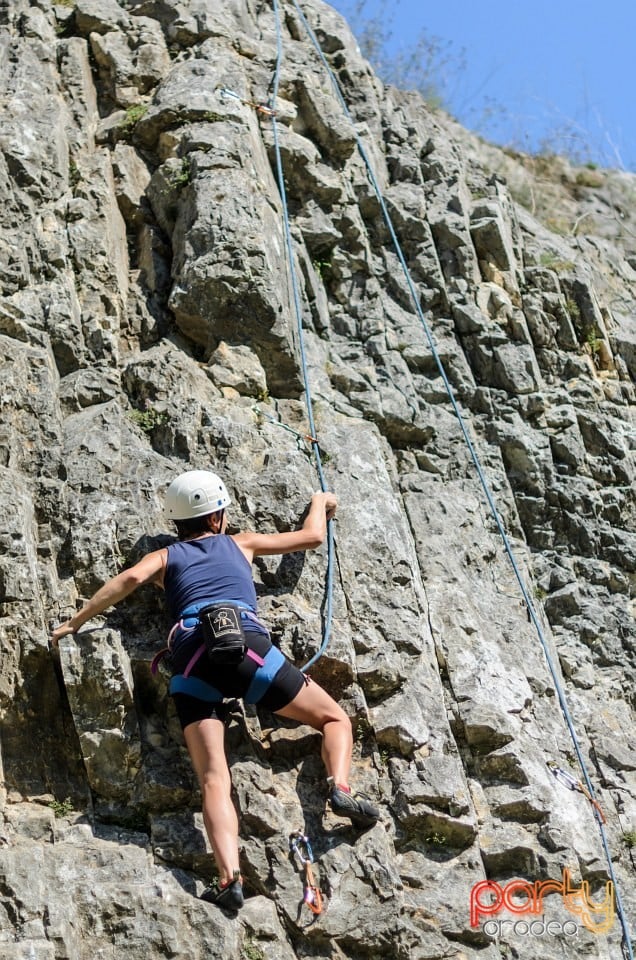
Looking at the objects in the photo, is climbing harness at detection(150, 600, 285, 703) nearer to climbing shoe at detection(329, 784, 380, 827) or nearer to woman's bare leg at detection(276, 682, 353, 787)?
woman's bare leg at detection(276, 682, 353, 787)

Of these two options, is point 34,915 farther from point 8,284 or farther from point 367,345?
point 367,345

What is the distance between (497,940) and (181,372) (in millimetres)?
4262

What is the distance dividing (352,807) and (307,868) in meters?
0.40

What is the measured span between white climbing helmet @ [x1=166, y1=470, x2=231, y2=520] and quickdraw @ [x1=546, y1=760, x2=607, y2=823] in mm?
2739

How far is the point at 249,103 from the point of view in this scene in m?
9.28

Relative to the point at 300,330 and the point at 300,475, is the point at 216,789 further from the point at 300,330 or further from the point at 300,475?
the point at 300,330

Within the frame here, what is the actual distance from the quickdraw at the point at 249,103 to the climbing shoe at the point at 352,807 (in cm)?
634

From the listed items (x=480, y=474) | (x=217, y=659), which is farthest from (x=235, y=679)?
(x=480, y=474)

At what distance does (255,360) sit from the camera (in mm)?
7738

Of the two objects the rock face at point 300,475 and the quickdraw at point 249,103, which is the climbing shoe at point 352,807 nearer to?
the rock face at point 300,475

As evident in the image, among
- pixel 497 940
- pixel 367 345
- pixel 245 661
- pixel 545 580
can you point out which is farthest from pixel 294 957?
pixel 367 345

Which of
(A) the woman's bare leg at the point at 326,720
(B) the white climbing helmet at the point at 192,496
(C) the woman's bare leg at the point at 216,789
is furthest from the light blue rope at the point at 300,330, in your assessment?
(B) the white climbing helmet at the point at 192,496

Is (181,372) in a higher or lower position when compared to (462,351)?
lower

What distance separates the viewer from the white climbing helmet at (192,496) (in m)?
6.08
